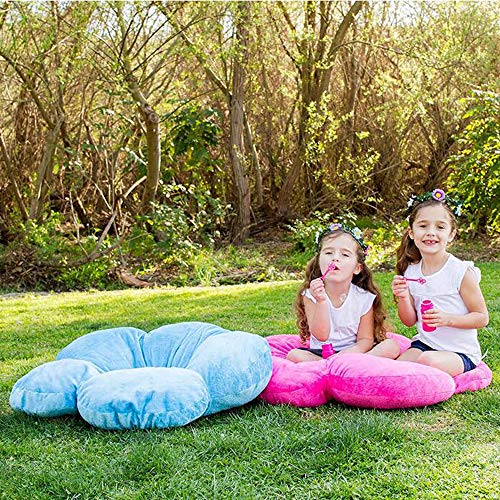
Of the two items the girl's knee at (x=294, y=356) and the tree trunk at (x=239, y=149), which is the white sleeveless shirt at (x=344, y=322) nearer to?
the girl's knee at (x=294, y=356)

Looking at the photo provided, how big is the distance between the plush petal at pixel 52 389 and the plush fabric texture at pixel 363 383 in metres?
0.80

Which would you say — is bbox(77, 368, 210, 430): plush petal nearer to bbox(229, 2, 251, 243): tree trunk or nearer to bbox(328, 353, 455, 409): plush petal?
bbox(328, 353, 455, 409): plush petal

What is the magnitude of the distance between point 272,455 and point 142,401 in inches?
23.2

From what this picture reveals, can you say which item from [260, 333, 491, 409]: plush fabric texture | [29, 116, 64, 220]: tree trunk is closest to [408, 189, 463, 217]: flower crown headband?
[260, 333, 491, 409]: plush fabric texture

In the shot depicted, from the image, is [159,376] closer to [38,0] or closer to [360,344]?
[360,344]

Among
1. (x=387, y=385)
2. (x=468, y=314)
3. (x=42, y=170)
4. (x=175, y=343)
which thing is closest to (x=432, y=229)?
(x=468, y=314)

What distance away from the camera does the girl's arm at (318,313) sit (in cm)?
345

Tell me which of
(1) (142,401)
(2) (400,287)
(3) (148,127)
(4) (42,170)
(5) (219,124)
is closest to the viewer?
(1) (142,401)

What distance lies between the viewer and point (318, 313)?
353cm

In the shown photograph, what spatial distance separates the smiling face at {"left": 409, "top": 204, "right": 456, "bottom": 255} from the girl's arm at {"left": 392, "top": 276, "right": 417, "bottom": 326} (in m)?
0.20

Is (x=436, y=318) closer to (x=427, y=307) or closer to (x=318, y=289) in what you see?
(x=427, y=307)

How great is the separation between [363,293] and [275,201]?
7075mm

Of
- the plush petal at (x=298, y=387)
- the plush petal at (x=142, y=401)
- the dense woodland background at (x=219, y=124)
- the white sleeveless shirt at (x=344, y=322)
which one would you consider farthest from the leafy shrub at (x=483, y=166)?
the plush petal at (x=142, y=401)

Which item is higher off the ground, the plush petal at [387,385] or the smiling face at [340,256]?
the smiling face at [340,256]
